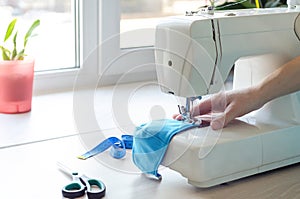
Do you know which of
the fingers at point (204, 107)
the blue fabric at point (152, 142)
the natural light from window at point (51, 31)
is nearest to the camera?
the blue fabric at point (152, 142)

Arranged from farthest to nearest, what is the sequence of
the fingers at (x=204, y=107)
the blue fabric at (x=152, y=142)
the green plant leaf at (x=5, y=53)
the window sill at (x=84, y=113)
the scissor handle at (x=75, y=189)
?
the green plant leaf at (x=5, y=53) → the window sill at (x=84, y=113) → the fingers at (x=204, y=107) → the blue fabric at (x=152, y=142) → the scissor handle at (x=75, y=189)

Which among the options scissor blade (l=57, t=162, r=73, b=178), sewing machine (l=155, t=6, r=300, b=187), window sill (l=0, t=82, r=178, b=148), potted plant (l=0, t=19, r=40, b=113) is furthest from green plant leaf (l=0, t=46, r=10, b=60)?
sewing machine (l=155, t=6, r=300, b=187)

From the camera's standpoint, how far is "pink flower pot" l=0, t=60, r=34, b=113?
5.49 feet

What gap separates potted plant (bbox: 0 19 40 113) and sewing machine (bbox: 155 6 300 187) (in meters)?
0.58

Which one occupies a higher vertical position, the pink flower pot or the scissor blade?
the pink flower pot

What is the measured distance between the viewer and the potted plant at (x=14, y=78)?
5.50ft

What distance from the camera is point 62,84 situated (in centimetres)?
196

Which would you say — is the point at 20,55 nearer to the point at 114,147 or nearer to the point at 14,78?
the point at 14,78

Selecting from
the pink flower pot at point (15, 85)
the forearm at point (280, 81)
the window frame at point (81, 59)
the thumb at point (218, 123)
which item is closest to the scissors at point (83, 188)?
the thumb at point (218, 123)

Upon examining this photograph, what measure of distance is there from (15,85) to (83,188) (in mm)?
618

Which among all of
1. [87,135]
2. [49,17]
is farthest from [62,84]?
[87,135]

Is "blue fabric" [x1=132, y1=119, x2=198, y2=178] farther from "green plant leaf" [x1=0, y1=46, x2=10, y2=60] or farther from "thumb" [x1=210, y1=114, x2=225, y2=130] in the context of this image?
"green plant leaf" [x1=0, y1=46, x2=10, y2=60]

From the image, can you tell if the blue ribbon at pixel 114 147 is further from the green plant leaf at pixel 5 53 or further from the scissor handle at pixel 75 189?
the green plant leaf at pixel 5 53

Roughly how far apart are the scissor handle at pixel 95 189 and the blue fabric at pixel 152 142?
0.38ft
